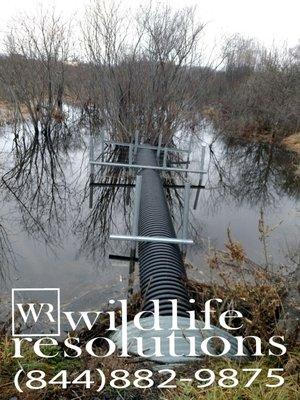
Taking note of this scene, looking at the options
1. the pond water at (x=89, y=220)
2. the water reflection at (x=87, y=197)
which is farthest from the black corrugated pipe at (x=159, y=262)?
the water reflection at (x=87, y=197)

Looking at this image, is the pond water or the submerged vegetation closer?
the submerged vegetation

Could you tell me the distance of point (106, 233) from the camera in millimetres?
10469

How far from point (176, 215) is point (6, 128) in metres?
16.1

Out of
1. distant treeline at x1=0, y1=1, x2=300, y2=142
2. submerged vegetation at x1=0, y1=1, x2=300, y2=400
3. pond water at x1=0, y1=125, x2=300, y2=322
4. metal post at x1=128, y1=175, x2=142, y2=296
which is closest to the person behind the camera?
submerged vegetation at x1=0, y1=1, x2=300, y2=400

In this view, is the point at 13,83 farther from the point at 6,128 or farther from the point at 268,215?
the point at 268,215

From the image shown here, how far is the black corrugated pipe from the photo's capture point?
5070 mm

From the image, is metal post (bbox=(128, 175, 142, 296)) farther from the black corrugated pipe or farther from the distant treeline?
the distant treeline

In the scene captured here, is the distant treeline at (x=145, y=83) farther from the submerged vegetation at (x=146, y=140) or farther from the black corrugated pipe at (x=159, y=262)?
the black corrugated pipe at (x=159, y=262)

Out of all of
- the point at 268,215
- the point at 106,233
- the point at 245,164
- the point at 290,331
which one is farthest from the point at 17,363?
the point at 245,164

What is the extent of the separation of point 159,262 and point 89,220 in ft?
18.0

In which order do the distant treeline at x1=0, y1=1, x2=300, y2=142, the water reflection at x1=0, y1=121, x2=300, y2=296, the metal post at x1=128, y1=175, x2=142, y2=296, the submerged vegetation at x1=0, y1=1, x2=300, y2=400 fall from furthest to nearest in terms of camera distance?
1. the distant treeline at x1=0, y1=1, x2=300, y2=142
2. the water reflection at x1=0, y1=121, x2=300, y2=296
3. the metal post at x1=128, y1=175, x2=142, y2=296
4. the submerged vegetation at x1=0, y1=1, x2=300, y2=400

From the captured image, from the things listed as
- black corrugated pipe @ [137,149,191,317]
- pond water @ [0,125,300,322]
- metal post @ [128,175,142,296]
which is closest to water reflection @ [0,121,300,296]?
pond water @ [0,125,300,322]

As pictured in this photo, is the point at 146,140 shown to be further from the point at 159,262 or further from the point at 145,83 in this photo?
the point at 159,262

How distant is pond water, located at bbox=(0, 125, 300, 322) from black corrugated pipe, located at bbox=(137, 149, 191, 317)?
2.66 feet
